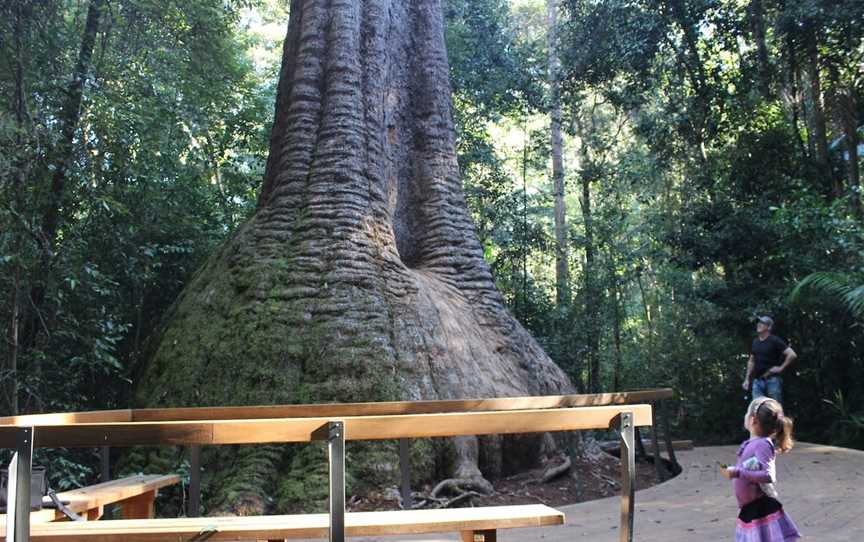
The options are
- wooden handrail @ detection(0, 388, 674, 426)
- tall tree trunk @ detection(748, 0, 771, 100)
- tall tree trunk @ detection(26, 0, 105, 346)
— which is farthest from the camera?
tall tree trunk @ detection(748, 0, 771, 100)

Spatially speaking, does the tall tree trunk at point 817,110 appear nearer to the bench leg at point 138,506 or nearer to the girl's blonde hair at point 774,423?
the girl's blonde hair at point 774,423

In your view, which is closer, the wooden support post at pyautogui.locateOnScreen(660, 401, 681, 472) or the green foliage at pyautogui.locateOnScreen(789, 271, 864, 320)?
the wooden support post at pyautogui.locateOnScreen(660, 401, 681, 472)

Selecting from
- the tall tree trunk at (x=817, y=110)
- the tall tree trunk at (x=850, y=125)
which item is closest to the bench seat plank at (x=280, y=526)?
the tall tree trunk at (x=850, y=125)

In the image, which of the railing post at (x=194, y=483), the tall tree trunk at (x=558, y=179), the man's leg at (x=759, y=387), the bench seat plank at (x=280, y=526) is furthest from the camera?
the tall tree trunk at (x=558, y=179)

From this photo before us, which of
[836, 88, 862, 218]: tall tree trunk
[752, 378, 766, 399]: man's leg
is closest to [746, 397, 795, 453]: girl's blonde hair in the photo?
[752, 378, 766, 399]: man's leg

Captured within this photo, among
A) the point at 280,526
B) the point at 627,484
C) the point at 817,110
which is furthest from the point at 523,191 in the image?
the point at 280,526

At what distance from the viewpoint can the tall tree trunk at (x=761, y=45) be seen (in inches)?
499

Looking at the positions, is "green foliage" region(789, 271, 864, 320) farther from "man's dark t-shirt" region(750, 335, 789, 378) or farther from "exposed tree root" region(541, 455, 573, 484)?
"exposed tree root" region(541, 455, 573, 484)

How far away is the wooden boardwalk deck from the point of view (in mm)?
4703

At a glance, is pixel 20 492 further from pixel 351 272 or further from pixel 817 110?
pixel 817 110

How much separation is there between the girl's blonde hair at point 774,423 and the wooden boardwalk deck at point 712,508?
1.30m

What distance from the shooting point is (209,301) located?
24.2 feet

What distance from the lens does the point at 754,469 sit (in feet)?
11.2

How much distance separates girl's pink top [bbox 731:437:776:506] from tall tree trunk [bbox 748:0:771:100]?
1089cm
